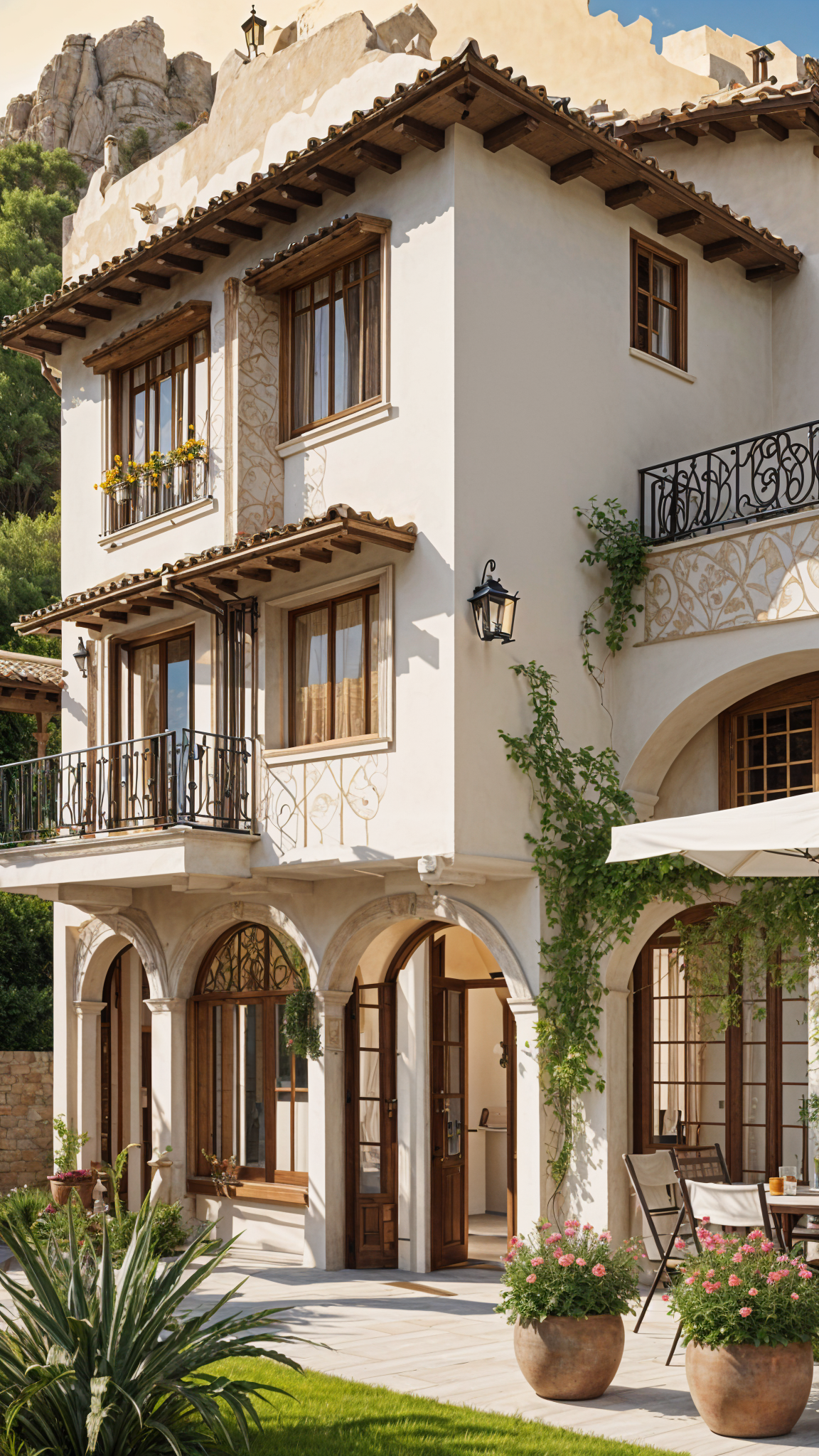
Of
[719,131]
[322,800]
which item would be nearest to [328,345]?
[322,800]

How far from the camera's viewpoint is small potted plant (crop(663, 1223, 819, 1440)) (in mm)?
6801

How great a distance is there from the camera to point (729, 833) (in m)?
7.81

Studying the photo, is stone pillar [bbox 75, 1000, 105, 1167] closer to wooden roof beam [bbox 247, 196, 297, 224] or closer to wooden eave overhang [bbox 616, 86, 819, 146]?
wooden roof beam [bbox 247, 196, 297, 224]

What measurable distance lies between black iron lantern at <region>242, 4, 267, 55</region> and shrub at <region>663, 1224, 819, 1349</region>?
12257mm

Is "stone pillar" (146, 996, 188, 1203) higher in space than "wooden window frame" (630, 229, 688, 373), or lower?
lower

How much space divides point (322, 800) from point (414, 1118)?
9.53 ft

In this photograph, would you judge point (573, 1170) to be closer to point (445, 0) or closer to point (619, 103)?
point (619, 103)

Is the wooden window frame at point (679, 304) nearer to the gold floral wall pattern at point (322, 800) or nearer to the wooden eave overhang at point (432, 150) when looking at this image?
the wooden eave overhang at point (432, 150)

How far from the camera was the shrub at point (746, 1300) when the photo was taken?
6809mm

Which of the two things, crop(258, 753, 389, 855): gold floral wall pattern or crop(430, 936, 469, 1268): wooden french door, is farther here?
crop(430, 936, 469, 1268): wooden french door

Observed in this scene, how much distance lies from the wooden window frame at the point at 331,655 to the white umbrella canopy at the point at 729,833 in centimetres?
332

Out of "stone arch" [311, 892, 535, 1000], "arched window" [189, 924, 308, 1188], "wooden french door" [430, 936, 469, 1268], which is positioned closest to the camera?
"stone arch" [311, 892, 535, 1000]

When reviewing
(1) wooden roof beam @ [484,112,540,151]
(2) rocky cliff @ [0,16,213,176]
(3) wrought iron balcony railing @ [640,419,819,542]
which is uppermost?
(2) rocky cliff @ [0,16,213,176]

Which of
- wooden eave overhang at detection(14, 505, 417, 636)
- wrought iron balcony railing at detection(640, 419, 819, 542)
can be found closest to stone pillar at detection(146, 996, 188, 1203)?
wooden eave overhang at detection(14, 505, 417, 636)
